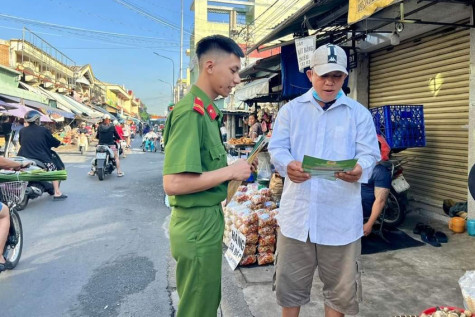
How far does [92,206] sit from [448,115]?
668cm

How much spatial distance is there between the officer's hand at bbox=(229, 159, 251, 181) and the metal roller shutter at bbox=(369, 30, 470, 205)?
5102mm

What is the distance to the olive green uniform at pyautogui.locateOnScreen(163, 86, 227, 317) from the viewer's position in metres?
1.63

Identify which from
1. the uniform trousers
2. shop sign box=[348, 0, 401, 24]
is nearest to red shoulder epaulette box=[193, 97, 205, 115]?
the uniform trousers

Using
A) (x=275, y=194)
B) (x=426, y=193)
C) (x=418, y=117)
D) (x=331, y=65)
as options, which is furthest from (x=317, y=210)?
(x=426, y=193)

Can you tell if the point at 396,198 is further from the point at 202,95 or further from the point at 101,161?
the point at 101,161

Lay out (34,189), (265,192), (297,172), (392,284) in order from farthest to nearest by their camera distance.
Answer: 1. (34,189)
2. (265,192)
3. (392,284)
4. (297,172)

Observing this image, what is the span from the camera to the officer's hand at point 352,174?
2.03m

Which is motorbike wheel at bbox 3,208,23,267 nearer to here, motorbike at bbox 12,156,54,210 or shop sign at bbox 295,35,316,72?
motorbike at bbox 12,156,54,210

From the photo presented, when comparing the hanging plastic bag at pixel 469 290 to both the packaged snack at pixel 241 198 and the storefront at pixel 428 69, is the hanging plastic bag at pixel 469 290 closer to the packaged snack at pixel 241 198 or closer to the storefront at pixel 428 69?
the packaged snack at pixel 241 198

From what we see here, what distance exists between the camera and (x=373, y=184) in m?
4.65

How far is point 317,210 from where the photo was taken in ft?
7.13

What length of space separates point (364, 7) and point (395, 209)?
3.06 metres

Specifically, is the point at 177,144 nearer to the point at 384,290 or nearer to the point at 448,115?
the point at 384,290

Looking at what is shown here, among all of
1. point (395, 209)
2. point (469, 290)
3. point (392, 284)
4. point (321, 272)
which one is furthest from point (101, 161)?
point (469, 290)
